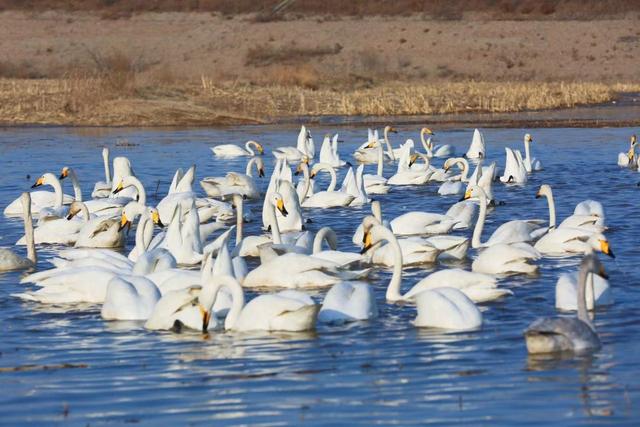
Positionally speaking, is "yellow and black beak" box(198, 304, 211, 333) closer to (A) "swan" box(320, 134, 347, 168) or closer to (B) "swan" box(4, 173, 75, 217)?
(B) "swan" box(4, 173, 75, 217)

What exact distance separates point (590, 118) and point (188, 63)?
814 inches

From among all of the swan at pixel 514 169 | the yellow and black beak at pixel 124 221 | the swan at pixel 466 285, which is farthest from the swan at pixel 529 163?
the swan at pixel 466 285

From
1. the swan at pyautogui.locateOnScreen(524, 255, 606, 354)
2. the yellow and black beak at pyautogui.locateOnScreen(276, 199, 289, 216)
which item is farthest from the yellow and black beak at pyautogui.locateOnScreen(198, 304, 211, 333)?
the yellow and black beak at pyautogui.locateOnScreen(276, 199, 289, 216)

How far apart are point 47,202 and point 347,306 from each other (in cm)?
878

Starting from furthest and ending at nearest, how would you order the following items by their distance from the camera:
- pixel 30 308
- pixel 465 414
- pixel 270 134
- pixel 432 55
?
pixel 432 55, pixel 270 134, pixel 30 308, pixel 465 414

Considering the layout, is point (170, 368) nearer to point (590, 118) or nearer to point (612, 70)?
point (590, 118)

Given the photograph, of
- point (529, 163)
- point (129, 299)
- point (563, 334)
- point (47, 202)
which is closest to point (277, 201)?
point (129, 299)

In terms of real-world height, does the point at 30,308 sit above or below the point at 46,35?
below

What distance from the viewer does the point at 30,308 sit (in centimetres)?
1069

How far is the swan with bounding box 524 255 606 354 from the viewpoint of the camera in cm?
821

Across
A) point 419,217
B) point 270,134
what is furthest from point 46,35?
point 419,217

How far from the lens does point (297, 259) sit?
11.1m

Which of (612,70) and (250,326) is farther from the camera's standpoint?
(612,70)

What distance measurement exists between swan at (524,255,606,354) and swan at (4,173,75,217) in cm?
872
